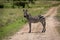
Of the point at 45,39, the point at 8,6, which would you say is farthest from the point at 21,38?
the point at 8,6

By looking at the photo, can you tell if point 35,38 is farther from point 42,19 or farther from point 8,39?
point 42,19

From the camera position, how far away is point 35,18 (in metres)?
13.2

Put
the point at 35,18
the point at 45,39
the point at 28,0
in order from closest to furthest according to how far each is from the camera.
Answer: the point at 45,39
the point at 35,18
the point at 28,0

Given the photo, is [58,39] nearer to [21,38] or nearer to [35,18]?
[21,38]

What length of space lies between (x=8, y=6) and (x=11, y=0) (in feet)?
33.5

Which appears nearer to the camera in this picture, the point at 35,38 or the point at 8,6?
the point at 35,38

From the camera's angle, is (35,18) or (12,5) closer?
(35,18)

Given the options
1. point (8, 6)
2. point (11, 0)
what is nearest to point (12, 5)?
point (8, 6)

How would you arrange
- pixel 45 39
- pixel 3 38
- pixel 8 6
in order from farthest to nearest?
1. pixel 8 6
2. pixel 3 38
3. pixel 45 39

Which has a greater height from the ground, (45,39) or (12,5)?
(45,39)

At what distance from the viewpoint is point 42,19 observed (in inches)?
526

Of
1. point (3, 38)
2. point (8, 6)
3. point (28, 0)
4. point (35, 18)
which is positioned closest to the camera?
point (3, 38)

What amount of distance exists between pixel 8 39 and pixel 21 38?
639mm

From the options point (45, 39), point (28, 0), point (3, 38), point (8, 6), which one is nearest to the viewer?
point (45, 39)
